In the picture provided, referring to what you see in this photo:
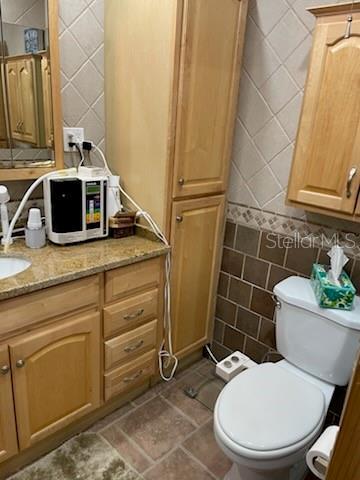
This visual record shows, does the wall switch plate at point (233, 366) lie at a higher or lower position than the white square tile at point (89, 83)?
lower

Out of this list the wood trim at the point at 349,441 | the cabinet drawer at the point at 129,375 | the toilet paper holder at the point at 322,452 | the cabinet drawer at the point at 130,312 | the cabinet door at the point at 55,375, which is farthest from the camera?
the cabinet drawer at the point at 129,375

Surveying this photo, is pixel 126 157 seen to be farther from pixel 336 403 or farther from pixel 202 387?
pixel 336 403

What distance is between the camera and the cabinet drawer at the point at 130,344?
1568mm

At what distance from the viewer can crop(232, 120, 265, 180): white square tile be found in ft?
5.72

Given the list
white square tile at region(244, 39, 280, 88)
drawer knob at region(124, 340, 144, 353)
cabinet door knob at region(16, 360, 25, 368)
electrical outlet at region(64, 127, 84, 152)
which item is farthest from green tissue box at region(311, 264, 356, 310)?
electrical outlet at region(64, 127, 84, 152)

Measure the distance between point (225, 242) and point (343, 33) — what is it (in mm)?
1066

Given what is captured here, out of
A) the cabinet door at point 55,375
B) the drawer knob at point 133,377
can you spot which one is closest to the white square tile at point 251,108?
the cabinet door at point 55,375

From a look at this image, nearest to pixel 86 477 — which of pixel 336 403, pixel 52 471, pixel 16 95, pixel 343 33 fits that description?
pixel 52 471

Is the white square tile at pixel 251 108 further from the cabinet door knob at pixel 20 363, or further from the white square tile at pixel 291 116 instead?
the cabinet door knob at pixel 20 363

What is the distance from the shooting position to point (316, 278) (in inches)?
58.1

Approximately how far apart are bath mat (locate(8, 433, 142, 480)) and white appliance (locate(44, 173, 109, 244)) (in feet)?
2.95

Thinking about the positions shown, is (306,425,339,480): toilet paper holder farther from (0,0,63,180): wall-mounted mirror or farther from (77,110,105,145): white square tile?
(77,110,105,145): white square tile

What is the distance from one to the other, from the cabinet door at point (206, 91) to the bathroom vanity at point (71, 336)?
399 millimetres

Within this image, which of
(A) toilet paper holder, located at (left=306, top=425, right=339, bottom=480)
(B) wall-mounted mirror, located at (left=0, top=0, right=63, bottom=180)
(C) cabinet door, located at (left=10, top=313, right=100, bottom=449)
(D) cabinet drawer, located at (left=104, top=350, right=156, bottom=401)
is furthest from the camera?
(D) cabinet drawer, located at (left=104, top=350, right=156, bottom=401)
